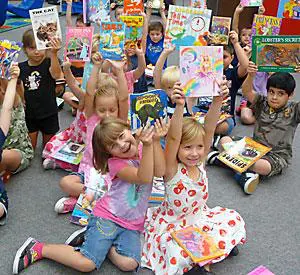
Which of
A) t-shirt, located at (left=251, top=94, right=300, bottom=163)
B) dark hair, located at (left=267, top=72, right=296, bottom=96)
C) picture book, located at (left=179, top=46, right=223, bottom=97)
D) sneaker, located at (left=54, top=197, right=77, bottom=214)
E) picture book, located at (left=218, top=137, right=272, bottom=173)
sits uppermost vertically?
picture book, located at (left=179, top=46, right=223, bottom=97)

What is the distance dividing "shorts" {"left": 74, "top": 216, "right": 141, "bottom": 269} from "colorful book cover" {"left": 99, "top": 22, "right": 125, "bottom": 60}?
2.97ft

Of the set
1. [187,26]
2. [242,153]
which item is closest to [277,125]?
[242,153]

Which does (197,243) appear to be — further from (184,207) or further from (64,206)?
(64,206)

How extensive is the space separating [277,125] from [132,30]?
3.32ft

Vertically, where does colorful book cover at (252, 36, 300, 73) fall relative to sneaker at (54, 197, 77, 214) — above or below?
above

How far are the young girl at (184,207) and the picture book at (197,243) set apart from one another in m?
0.02

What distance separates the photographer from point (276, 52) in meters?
2.04

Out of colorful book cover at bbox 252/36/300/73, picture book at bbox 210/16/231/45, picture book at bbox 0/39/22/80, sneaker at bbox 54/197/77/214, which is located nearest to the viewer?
picture book at bbox 0/39/22/80

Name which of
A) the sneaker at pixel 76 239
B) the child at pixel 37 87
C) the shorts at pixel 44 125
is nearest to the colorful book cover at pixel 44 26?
the child at pixel 37 87

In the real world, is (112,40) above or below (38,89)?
above

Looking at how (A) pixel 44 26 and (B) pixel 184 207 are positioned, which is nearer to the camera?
(B) pixel 184 207

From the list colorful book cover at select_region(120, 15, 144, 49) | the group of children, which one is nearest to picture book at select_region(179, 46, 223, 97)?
the group of children

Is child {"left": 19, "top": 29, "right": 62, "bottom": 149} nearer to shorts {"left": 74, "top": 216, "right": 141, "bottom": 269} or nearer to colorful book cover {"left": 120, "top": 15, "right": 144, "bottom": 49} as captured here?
colorful book cover {"left": 120, "top": 15, "right": 144, "bottom": 49}

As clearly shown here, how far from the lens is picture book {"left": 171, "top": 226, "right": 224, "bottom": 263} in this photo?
4.88ft
